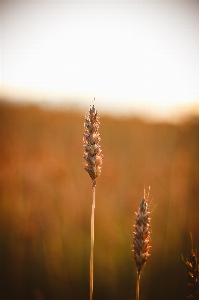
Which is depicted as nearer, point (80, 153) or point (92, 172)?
point (92, 172)

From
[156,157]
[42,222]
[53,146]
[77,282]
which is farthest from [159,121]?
[77,282]

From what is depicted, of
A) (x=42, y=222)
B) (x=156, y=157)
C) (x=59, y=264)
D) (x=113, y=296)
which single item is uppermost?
(x=156, y=157)

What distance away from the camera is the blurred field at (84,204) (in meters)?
1.57

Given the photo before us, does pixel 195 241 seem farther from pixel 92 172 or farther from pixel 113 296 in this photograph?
pixel 92 172

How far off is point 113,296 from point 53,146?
1.55 m

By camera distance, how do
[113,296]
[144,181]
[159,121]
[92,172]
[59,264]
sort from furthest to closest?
[159,121]
[144,181]
[59,264]
[113,296]
[92,172]

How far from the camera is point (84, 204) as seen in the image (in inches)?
81.5

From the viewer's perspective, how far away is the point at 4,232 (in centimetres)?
178

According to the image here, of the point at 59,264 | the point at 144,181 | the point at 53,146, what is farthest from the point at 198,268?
the point at 53,146

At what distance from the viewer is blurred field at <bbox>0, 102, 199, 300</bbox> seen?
1574mm

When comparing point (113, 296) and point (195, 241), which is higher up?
point (195, 241)

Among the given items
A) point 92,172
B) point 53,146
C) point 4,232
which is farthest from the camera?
point 53,146

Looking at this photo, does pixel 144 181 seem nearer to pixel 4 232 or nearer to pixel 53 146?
pixel 53 146

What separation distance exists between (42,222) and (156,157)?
140 centimetres
